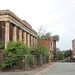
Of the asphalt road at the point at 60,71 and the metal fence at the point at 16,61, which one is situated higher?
the metal fence at the point at 16,61

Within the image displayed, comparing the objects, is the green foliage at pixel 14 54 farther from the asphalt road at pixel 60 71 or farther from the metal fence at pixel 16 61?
the asphalt road at pixel 60 71

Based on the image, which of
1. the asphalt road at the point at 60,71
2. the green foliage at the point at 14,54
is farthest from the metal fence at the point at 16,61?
the asphalt road at the point at 60,71

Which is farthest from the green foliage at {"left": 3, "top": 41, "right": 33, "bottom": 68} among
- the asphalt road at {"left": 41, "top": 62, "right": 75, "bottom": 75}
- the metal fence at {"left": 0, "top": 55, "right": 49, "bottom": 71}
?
the asphalt road at {"left": 41, "top": 62, "right": 75, "bottom": 75}

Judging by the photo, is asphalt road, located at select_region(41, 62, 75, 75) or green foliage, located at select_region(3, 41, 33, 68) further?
green foliage, located at select_region(3, 41, 33, 68)

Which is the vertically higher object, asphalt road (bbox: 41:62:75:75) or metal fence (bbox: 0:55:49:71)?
metal fence (bbox: 0:55:49:71)

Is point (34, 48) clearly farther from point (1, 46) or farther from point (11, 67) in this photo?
point (11, 67)

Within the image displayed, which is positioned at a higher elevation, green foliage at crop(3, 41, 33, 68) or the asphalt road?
→ green foliage at crop(3, 41, 33, 68)

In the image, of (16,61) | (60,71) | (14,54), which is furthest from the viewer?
(14,54)

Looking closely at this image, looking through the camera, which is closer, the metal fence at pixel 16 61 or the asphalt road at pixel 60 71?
the asphalt road at pixel 60 71

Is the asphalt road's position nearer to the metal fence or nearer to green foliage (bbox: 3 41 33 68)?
the metal fence

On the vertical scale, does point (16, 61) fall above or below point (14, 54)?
below

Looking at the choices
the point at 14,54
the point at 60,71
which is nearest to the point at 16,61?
the point at 14,54

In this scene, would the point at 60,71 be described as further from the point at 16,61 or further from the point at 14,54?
the point at 14,54

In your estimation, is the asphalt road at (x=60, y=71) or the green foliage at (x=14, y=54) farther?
the green foliage at (x=14, y=54)
